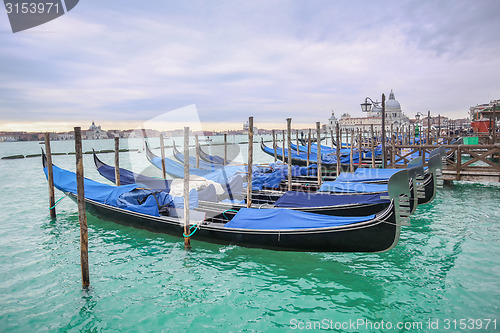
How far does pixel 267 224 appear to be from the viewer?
5242 mm

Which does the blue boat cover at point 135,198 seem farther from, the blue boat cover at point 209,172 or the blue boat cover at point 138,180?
the blue boat cover at point 209,172

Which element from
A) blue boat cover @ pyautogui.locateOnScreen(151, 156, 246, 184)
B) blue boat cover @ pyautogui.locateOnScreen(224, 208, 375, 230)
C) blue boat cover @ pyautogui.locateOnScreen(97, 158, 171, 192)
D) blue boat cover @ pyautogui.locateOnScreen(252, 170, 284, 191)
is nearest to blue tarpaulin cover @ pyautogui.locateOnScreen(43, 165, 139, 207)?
blue boat cover @ pyautogui.locateOnScreen(97, 158, 171, 192)

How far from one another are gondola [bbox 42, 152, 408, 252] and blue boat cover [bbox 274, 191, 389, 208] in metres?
1.19

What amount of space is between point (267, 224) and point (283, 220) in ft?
0.91

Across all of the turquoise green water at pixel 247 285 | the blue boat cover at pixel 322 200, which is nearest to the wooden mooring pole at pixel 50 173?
the turquoise green water at pixel 247 285

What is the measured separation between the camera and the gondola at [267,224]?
14.5 feet

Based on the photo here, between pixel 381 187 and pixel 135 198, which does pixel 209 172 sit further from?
pixel 381 187

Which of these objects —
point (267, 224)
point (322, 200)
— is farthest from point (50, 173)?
point (322, 200)

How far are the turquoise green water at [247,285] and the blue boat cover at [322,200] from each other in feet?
3.13

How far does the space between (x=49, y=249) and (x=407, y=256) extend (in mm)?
6383

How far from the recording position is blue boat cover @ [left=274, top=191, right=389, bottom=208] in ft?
21.2

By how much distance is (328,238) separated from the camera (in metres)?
4.73

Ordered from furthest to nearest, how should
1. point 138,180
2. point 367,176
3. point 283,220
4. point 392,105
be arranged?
point 392,105 → point 138,180 → point 367,176 → point 283,220

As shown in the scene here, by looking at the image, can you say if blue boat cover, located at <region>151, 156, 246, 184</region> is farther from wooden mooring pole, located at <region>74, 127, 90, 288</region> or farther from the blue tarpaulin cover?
wooden mooring pole, located at <region>74, 127, 90, 288</region>
